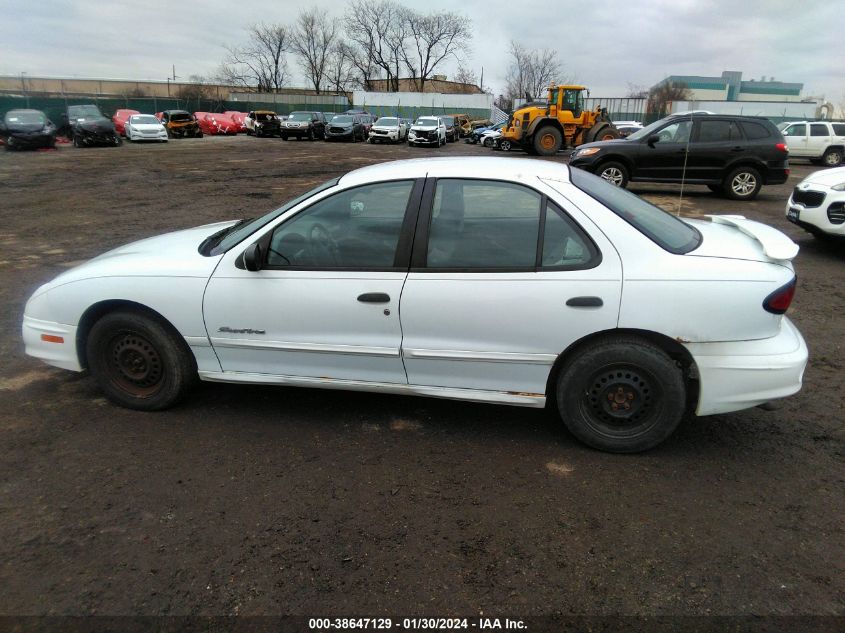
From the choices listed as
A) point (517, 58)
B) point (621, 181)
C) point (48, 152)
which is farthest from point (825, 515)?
point (517, 58)

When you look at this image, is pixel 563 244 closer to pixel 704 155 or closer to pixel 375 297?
pixel 375 297

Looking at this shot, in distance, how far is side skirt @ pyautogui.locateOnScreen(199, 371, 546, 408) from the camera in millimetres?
3303

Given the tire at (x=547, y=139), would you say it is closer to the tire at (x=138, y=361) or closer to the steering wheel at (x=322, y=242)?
the steering wheel at (x=322, y=242)

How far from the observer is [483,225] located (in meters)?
3.38

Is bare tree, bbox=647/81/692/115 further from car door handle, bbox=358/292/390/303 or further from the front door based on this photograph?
car door handle, bbox=358/292/390/303

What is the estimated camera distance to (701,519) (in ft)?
9.02

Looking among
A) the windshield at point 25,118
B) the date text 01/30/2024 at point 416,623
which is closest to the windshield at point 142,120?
the windshield at point 25,118

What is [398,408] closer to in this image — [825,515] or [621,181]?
[825,515]

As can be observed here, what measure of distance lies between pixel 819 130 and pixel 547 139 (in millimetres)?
11173

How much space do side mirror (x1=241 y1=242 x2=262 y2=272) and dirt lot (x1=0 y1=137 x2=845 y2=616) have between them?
101 cm

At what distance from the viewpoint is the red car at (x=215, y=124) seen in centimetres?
4188

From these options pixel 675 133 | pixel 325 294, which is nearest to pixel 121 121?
pixel 675 133

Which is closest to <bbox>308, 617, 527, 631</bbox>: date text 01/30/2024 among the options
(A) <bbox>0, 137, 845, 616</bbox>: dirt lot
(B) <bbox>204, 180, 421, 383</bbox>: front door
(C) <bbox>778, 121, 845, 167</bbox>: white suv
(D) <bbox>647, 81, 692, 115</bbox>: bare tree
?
(A) <bbox>0, 137, 845, 616</bbox>: dirt lot

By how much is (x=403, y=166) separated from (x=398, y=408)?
157 centimetres
